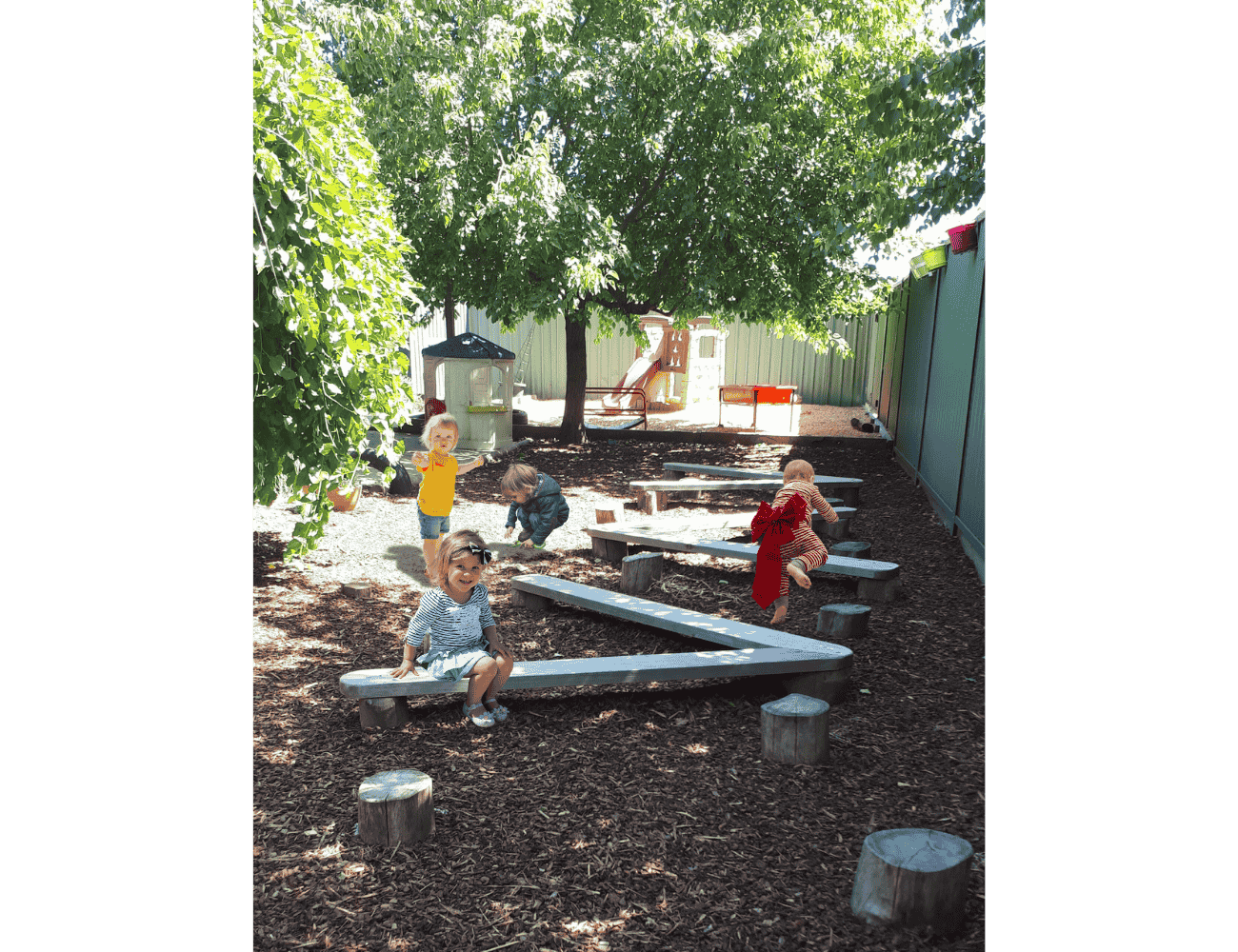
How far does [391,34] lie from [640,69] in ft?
10.5

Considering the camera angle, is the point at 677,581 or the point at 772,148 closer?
the point at 677,581

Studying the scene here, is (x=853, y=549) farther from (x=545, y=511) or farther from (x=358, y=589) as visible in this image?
(x=358, y=589)

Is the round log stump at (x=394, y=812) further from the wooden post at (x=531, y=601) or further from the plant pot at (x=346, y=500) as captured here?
the plant pot at (x=346, y=500)

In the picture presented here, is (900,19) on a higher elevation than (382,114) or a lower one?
higher

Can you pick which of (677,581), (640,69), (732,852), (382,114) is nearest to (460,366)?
(382,114)

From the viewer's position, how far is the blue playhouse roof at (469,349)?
44.0 ft

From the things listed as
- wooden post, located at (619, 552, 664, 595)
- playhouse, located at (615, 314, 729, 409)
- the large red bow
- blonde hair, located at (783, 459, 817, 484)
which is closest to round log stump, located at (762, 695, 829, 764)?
the large red bow

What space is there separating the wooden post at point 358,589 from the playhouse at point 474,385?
7.39 meters

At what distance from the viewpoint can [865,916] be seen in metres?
2.49

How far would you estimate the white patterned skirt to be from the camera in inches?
151

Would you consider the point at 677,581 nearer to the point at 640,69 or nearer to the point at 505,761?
the point at 505,761

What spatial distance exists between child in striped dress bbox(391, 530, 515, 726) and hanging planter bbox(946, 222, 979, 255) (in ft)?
19.6

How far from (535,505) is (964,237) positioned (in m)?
4.61

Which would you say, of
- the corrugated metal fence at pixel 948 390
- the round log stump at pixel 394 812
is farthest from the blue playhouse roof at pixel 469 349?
the round log stump at pixel 394 812
